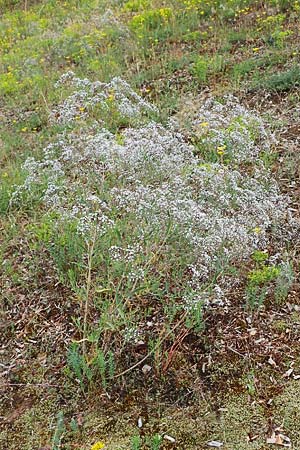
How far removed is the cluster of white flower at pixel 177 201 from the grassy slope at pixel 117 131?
1.44ft

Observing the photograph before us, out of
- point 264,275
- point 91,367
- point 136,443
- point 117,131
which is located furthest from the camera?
point 117,131

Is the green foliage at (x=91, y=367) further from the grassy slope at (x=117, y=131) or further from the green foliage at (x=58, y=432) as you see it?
the green foliage at (x=58, y=432)

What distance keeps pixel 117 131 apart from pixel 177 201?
7.76ft

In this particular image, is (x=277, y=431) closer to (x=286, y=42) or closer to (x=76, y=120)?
(x=76, y=120)

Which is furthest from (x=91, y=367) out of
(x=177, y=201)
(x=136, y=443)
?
(x=177, y=201)

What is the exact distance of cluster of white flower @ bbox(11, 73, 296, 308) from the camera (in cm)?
333

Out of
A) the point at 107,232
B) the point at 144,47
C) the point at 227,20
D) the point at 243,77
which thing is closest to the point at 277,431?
the point at 107,232

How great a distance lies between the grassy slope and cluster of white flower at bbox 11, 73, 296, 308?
0.44 metres

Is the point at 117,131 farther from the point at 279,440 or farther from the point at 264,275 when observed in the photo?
the point at 279,440

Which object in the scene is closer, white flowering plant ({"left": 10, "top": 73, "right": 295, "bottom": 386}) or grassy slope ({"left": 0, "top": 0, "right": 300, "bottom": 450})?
grassy slope ({"left": 0, "top": 0, "right": 300, "bottom": 450})

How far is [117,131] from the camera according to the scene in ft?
17.9

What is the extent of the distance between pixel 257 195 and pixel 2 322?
7.29 feet

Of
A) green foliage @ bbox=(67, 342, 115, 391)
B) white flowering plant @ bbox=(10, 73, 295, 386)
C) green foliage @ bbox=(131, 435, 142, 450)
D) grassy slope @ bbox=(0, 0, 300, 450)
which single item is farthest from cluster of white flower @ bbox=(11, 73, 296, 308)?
green foliage @ bbox=(131, 435, 142, 450)

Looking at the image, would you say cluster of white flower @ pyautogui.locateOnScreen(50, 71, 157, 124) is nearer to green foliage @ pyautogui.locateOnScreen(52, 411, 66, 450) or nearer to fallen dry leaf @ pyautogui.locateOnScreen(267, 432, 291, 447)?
green foliage @ pyautogui.locateOnScreen(52, 411, 66, 450)
